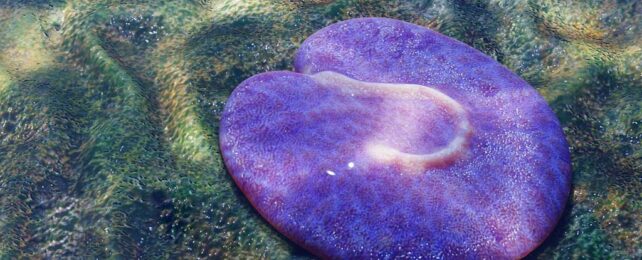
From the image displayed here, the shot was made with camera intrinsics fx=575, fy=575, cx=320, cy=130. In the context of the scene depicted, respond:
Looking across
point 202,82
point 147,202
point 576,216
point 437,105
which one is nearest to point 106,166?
point 147,202

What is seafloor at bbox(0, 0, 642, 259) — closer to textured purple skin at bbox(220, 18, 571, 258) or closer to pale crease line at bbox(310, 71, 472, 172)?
textured purple skin at bbox(220, 18, 571, 258)

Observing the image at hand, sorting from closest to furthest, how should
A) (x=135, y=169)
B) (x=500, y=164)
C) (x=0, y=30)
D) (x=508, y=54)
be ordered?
1. (x=500, y=164)
2. (x=135, y=169)
3. (x=508, y=54)
4. (x=0, y=30)

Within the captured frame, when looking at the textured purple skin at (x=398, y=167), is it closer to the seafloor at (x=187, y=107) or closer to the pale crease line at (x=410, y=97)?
the pale crease line at (x=410, y=97)

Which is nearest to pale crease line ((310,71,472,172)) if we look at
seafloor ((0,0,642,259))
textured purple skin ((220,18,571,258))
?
textured purple skin ((220,18,571,258))

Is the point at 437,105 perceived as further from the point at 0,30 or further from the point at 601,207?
the point at 0,30

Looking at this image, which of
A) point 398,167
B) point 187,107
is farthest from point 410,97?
point 187,107

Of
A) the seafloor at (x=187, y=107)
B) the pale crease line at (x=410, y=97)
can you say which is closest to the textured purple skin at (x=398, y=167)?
the pale crease line at (x=410, y=97)
